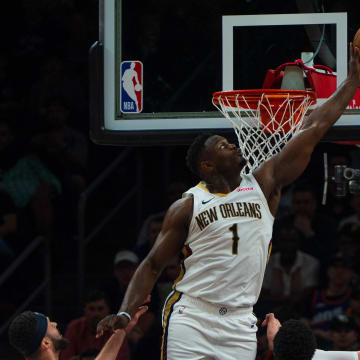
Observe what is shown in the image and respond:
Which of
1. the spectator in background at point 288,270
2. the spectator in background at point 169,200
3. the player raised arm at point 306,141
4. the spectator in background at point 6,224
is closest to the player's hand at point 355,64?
the player raised arm at point 306,141

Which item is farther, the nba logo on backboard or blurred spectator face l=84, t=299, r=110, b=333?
blurred spectator face l=84, t=299, r=110, b=333

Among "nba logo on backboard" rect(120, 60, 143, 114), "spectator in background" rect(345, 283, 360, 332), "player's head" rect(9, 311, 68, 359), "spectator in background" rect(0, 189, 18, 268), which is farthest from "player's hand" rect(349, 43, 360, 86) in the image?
"spectator in background" rect(0, 189, 18, 268)

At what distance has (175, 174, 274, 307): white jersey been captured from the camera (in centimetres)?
518

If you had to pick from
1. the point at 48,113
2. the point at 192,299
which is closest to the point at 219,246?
the point at 192,299

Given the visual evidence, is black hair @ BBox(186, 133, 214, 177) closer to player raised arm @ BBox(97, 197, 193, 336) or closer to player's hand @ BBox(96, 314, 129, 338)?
player raised arm @ BBox(97, 197, 193, 336)

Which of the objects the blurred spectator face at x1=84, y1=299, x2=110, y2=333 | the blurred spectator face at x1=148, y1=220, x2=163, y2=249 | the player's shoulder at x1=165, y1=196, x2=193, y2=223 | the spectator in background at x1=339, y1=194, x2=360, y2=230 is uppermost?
the player's shoulder at x1=165, y1=196, x2=193, y2=223

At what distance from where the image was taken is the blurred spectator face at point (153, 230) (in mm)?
8516

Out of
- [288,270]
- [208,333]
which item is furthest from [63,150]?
[208,333]

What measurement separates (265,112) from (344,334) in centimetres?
246

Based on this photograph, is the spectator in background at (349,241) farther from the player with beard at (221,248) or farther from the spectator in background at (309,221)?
the player with beard at (221,248)

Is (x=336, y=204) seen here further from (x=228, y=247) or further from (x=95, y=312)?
(x=228, y=247)

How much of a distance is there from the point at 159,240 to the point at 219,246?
0.34 m

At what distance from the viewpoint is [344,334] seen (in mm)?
7609

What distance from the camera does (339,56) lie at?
20.0 ft
